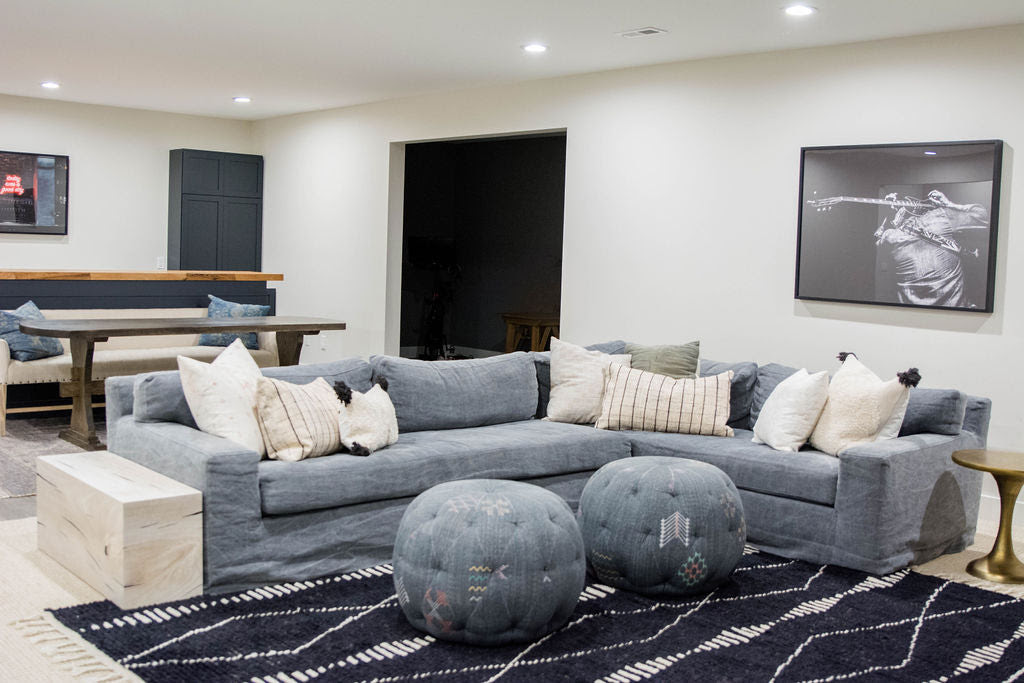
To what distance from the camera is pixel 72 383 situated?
244 inches

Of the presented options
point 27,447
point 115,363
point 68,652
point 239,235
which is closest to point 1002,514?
point 68,652

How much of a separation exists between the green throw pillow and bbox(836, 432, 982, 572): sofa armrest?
3.93 ft

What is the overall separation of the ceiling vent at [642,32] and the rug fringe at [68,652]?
403 cm

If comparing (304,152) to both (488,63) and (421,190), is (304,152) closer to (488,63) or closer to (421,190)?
(421,190)

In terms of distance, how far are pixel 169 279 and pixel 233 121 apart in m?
3.10

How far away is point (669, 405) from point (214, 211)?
630cm

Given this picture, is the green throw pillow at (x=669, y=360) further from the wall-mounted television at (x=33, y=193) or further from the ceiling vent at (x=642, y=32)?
the wall-mounted television at (x=33, y=193)

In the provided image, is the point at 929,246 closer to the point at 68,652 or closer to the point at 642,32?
the point at 642,32

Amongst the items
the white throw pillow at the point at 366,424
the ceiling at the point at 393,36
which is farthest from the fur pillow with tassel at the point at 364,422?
the ceiling at the point at 393,36

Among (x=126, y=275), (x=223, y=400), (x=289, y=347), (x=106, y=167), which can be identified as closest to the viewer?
(x=223, y=400)

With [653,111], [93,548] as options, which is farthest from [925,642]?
[653,111]

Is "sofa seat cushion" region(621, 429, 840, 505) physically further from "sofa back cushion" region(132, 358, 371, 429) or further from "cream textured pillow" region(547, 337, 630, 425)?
"sofa back cushion" region(132, 358, 371, 429)

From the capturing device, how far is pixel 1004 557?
4.07 m

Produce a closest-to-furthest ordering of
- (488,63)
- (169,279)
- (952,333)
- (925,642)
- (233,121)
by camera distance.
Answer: (925,642) < (952,333) < (488,63) < (169,279) < (233,121)
